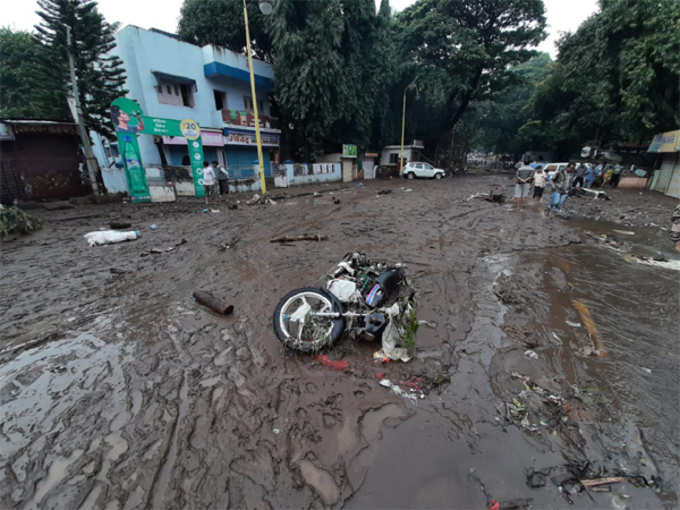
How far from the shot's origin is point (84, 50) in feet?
37.9

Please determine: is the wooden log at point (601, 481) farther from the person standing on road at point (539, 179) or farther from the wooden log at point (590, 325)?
the person standing on road at point (539, 179)

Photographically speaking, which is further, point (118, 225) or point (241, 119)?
point (241, 119)

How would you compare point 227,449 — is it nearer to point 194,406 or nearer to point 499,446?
point 194,406

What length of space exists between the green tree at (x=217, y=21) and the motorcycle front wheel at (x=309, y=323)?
2284cm

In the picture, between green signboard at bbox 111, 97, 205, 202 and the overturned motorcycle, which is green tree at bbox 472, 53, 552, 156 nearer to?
green signboard at bbox 111, 97, 205, 202

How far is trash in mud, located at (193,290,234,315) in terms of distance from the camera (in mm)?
3910

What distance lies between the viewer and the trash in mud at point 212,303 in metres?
3.91

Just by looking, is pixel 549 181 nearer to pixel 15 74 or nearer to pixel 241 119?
pixel 241 119

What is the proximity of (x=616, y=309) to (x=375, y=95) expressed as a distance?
24766 mm

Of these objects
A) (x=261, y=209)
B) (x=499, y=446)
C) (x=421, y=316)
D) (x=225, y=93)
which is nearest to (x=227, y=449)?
(x=499, y=446)

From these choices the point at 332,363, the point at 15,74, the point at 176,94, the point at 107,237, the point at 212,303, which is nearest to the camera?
the point at 332,363

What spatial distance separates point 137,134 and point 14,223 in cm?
614

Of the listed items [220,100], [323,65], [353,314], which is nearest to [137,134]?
[220,100]

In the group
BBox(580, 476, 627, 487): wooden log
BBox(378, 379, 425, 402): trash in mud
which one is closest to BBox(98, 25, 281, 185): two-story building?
BBox(378, 379, 425, 402): trash in mud
